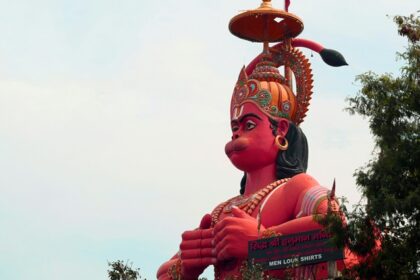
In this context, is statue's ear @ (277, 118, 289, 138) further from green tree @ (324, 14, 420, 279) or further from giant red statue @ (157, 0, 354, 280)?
green tree @ (324, 14, 420, 279)

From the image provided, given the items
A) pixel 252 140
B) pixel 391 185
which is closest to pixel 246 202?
pixel 252 140

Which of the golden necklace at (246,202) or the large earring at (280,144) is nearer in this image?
the golden necklace at (246,202)

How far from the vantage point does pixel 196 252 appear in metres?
14.5

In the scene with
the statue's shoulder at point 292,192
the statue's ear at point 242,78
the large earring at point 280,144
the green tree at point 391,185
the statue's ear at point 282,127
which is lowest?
the green tree at point 391,185

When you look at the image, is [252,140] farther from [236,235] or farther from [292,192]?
[236,235]

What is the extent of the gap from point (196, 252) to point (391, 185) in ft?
18.8

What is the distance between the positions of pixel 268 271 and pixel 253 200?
6.03 feet

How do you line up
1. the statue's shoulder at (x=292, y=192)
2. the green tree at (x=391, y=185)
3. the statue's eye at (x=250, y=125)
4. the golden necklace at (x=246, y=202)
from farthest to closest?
the statue's eye at (x=250, y=125) → the golden necklace at (x=246, y=202) → the statue's shoulder at (x=292, y=192) → the green tree at (x=391, y=185)

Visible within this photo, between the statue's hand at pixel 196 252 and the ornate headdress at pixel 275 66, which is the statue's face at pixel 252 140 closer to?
the ornate headdress at pixel 275 66

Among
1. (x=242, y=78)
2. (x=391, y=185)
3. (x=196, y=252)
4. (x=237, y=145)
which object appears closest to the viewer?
(x=391, y=185)

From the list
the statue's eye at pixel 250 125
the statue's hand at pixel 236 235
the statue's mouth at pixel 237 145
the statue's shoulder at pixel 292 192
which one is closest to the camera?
the statue's hand at pixel 236 235

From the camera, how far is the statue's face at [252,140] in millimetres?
15156

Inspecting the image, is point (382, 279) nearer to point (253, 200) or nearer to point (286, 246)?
point (286, 246)

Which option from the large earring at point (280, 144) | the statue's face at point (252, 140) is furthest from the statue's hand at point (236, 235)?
the large earring at point (280, 144)
